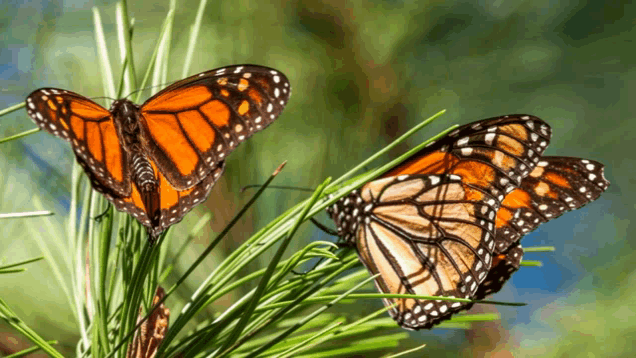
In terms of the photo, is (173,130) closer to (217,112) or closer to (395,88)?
(217,112)

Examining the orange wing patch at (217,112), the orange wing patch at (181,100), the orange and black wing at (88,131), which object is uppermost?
the orange wing patch at (181,100)

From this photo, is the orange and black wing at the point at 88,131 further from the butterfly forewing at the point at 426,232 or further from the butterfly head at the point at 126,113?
the butterfly forewing at the point at 426,232

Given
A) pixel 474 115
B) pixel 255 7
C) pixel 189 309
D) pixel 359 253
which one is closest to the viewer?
pixel 189 309

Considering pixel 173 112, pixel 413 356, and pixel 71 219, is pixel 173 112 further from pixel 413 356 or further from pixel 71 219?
pixel 413 356

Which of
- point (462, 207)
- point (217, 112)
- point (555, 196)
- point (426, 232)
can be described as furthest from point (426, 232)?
point (217, 112)

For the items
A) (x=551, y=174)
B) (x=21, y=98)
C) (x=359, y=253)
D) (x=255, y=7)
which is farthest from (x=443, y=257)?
(x=21, y=98)

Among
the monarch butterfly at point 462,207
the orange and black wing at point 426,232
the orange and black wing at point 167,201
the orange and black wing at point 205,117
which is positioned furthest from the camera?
the orange and black wing at point 426,232

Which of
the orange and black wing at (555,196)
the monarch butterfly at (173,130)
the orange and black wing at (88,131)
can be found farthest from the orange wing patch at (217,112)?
the orange and black wing at (555,196)
